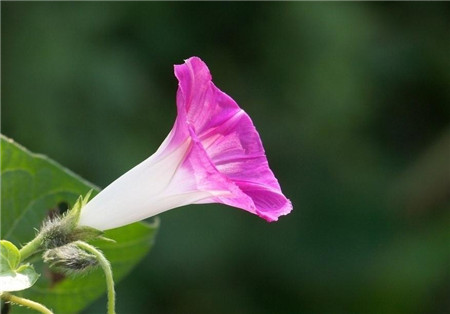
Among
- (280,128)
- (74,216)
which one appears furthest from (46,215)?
(280,128)

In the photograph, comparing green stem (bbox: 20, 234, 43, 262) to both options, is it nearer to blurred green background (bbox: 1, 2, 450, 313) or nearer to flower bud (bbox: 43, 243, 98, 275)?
flower bud (bbox: 43, 243, 98, 275)

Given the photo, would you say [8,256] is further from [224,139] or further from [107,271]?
[224,139]

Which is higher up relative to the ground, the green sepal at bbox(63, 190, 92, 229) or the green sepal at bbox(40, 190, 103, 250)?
the green sepal at bbox(63, 190, 92, 229)

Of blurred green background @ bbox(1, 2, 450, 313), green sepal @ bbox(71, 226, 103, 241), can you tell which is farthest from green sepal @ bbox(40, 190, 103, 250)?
blurred green background @ bbox(1, 2, 450, 313)

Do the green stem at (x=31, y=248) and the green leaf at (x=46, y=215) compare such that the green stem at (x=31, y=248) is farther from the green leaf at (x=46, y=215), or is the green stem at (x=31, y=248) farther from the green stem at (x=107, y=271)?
the green leaf at (x=46, y=215)

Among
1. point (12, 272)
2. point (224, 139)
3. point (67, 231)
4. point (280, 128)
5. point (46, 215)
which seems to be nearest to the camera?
point (12, 272)

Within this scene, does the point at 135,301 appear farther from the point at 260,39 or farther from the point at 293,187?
the point at 260,39
